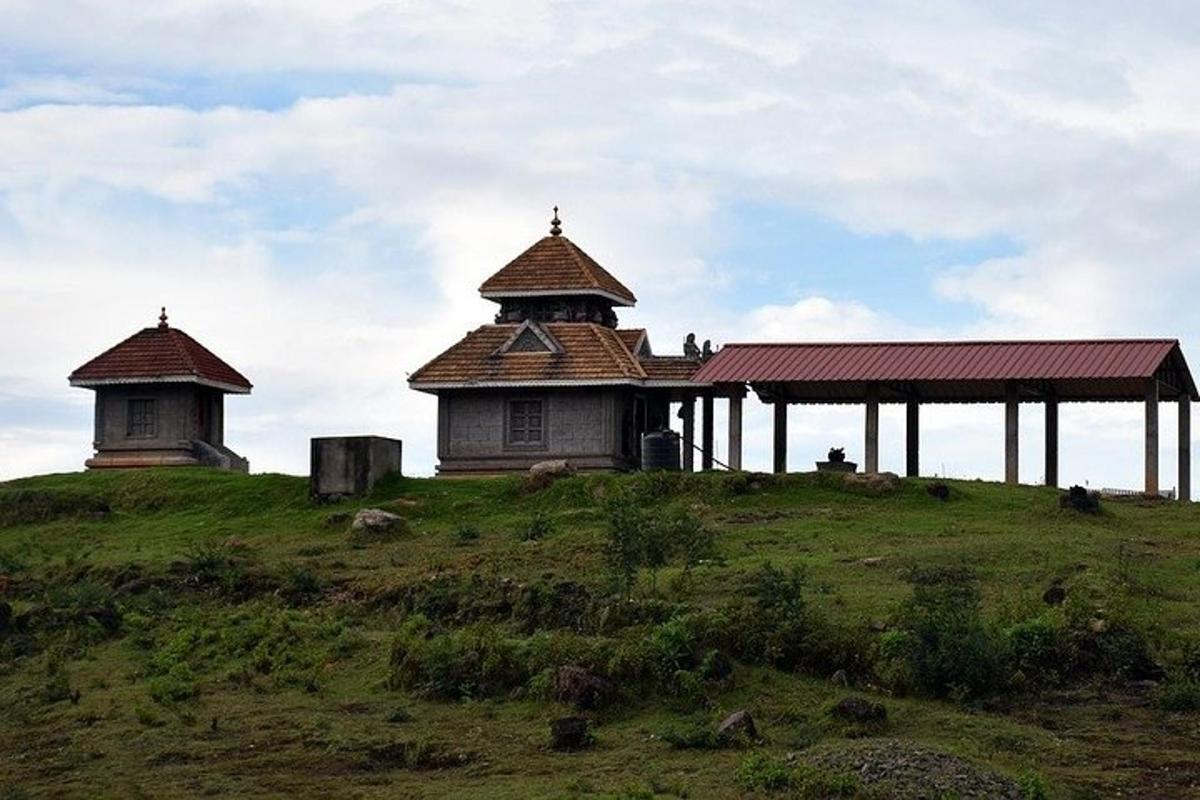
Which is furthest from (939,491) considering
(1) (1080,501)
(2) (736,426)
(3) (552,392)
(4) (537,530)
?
(3) (552,392)

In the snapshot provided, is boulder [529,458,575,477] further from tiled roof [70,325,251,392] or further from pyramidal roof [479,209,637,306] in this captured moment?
tiled roof [70,325,251,392]

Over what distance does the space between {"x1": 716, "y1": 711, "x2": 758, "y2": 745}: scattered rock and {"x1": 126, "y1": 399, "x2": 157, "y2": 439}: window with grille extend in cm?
2793

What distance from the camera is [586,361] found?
46125mm

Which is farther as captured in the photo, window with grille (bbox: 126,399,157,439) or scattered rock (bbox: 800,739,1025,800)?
window with grille (bbox: 126,399,157,439)

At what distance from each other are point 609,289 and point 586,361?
3.22m

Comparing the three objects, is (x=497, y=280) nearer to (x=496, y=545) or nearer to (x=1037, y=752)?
(x=496, y=545)

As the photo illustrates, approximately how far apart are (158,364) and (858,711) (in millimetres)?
28324

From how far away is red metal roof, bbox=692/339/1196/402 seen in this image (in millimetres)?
41781

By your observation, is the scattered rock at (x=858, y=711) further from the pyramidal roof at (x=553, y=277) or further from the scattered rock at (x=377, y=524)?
the pyramidal roof at (x=553, y=277)

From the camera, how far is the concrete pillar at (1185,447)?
42.6 meters

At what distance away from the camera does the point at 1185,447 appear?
43.2 m

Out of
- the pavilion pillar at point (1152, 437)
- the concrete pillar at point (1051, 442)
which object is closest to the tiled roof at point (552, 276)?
the concrete pillar at point (1051, 442)

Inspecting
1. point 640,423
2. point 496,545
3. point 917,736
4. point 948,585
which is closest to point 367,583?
point 496,545

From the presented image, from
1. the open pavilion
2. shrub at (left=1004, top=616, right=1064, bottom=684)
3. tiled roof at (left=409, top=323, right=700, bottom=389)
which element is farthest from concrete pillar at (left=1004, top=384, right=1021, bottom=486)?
shrub at (left=1004, top=616, right=1064, bottom=684)
